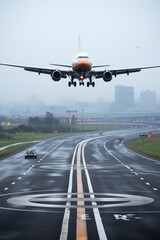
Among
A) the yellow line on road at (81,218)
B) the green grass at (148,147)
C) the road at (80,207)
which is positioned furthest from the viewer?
the green grass at (148,147)

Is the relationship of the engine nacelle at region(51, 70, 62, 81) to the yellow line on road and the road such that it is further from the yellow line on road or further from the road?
the yellow line on road

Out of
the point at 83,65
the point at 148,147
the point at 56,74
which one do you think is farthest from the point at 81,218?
the point at 148,147

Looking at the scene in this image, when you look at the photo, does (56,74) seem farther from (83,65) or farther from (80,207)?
(80,207)

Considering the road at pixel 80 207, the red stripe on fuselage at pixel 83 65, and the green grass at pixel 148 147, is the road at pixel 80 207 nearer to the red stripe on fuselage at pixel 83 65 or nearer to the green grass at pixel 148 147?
the red stripe on fuselage at pixel 83 65

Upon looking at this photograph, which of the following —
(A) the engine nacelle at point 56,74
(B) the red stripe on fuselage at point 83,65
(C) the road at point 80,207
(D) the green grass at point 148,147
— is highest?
(B) the red stripe on fuselage at point 83,65

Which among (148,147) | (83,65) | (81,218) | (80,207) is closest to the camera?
(81,218)

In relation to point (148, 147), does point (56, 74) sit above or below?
above

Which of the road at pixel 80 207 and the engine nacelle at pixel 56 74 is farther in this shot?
the engine nacelle at pixel 56 74

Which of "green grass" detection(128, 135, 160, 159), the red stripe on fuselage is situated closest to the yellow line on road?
the red stripe on fuselage

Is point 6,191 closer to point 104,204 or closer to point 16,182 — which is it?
point 16,182

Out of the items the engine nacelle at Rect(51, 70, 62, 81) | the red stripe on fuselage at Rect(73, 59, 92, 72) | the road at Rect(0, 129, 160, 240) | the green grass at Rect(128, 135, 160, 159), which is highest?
the red stripe on fuselage at Rect(73, 59, 92, 72)

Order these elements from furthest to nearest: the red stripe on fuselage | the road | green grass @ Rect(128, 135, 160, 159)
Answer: green grass @ Rect(128, 135, 160, 159) → the red stripe on fuselage → the road

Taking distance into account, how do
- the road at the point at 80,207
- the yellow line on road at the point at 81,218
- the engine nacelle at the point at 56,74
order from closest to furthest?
the yellow line on road at the point at 81,218 < the road at the point at 80,207 < the engine nacelle at the point at 56,74

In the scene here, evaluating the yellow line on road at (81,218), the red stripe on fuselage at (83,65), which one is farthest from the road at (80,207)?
the red stripe on fuselage at (83,65)
